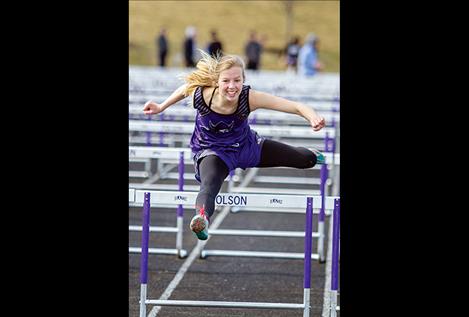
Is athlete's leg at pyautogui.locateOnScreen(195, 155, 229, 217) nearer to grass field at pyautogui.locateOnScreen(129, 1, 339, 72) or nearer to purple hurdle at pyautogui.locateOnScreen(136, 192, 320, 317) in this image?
purple hurdle at pyautogui.locateOnScreen(136, 192, 320, 317)

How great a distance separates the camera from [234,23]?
4097cm

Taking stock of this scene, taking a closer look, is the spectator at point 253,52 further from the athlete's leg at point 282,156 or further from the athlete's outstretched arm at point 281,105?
the athlete's outstretched arm at point 281,105

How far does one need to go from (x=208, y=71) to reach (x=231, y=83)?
225mm

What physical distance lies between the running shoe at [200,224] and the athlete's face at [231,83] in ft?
2.40

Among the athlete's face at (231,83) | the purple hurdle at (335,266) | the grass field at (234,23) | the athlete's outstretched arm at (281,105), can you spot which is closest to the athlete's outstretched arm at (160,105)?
the athlete's face at (231,83)

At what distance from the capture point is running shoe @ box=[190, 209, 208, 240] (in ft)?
17.9

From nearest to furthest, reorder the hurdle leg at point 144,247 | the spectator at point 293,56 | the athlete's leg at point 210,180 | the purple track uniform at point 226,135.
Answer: the athlete's leg at point 210,180, the purple track uniform at point 226,135, the hurdle leg at point 144,247, the spectator at point 293,56

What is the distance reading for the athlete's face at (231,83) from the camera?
19.0ft
